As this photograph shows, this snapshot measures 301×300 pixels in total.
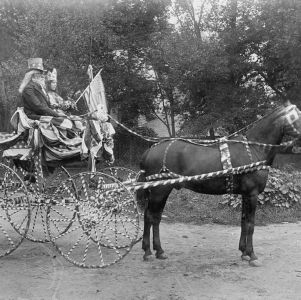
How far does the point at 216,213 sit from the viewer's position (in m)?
9.81

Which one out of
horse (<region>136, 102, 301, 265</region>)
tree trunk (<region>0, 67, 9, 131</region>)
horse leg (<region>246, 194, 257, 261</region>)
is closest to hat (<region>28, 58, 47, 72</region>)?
horse (<region>136, 102, 301, 265</region>)

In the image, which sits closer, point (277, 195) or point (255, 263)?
point (255, 263)

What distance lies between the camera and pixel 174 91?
2192 centimetres

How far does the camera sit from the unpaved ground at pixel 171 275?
5.23m

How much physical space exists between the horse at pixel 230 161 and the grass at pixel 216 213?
2725 millimetres

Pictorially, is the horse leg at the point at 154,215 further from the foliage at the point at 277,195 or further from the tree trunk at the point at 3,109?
the tree trunk at the point at 3,109

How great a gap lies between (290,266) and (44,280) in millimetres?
3403

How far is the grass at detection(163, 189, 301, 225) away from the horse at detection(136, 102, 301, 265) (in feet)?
8.94

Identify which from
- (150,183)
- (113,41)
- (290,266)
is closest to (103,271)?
(150,183)

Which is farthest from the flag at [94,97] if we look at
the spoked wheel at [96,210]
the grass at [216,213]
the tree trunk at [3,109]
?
the tree trunk at [3,109]

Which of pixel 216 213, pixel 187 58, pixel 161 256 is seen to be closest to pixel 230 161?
pixel 161 256

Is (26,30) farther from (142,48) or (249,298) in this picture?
(249,298)

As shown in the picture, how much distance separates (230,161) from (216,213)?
3582 millimetres

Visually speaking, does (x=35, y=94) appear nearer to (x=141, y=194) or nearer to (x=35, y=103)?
(x=35, y=103)
